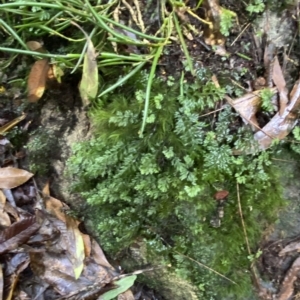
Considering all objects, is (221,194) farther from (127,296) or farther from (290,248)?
(127,296)

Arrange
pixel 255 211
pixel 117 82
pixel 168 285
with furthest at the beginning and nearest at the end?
1. pixel 168 285
2. pixel 255 211
3. pixel 117 82

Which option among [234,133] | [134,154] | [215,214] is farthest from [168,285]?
[234,133]

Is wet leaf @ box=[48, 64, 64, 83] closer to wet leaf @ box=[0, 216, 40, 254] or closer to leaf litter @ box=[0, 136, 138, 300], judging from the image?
leaf litter @ box=[0, 136, 138, 300]

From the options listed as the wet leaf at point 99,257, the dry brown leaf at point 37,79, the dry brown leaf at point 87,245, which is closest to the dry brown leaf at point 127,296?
the wet leaf at point 99,257

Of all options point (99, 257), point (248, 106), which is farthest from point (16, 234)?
point (248, 106)

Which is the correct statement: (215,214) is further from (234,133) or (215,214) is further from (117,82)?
(117,82)
